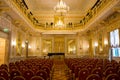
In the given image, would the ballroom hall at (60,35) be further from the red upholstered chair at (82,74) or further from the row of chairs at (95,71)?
the red upholstered chair at (82,74)

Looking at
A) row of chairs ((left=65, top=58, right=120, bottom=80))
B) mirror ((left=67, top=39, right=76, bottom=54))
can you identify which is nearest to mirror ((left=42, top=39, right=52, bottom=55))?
mirror ((left=67, top=39, right=76, bottom=54))

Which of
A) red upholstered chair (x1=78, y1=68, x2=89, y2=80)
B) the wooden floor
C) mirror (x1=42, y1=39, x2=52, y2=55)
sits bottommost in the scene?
the wooden floor

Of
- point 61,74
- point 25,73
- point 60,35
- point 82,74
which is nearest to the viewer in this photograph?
point 25,73

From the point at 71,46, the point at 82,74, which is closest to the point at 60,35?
the point at 71,46

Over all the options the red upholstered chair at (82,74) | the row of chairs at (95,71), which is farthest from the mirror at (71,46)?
the red upholstered chair at (82,74)

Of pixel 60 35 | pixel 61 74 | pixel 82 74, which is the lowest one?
pixel 61 74

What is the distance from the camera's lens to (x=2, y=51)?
15047 millimetres

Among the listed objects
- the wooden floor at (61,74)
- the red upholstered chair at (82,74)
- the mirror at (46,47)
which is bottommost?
the wooden floor at (61,74)

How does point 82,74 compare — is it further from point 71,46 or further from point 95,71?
point 71,46

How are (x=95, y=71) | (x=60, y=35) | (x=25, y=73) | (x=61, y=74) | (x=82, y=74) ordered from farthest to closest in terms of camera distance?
(x=60, y=35) < (x=61, y=74) < (x=95, y=71) < (x=82, y=74) < (x=25, y=73)

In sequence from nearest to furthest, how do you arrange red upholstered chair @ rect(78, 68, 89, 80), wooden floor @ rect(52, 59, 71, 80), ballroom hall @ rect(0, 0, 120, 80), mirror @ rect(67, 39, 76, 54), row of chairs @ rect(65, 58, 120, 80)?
row of chairs @ rect(65, 58, 120, 80) → red upholstered chair @ rect(78, 68, 89, 80) → wooden floor @ rect(52, 59, 71, 80) → ballroom hall @ rect(0, 0, 120, 80) → mirror @ rect(67, 39, 76, 54)

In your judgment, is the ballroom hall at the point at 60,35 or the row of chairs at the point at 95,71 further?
the ballroom hall at the point at 60,35

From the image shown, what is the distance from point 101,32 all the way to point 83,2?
8.16 m

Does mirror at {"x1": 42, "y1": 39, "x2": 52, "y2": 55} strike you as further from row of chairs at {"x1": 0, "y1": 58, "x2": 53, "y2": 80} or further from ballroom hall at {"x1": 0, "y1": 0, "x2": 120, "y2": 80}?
row of chairs at {"x1": 0, "y1": 58, "x2": 53, "y2": 80}
